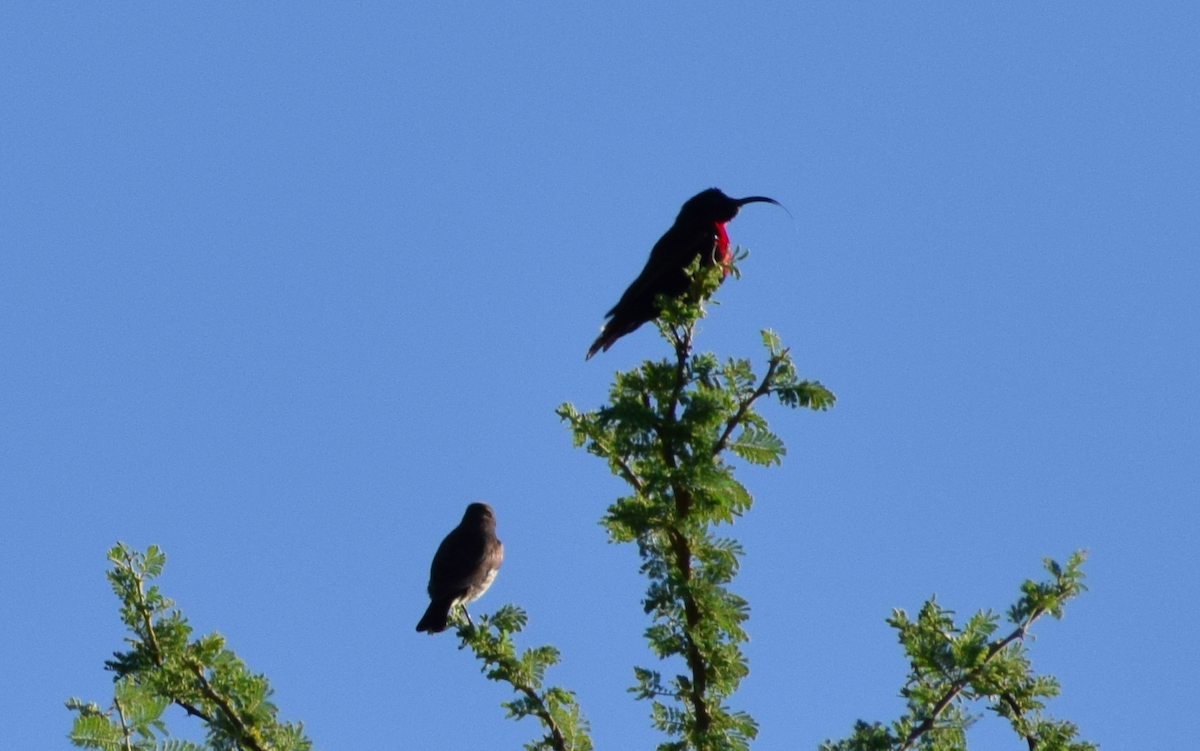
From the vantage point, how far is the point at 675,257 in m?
8.58

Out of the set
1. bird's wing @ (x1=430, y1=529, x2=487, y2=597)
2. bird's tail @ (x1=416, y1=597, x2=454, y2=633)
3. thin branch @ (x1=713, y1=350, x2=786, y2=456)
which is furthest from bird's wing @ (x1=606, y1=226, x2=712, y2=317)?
thin branch @ (x1=713, y1=350, x2=786, y2=456)

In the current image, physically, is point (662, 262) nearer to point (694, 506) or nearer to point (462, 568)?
point (462, 568)

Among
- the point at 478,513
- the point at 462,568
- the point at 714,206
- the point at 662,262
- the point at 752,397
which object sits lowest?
the point at 752,397

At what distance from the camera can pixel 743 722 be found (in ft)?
15.8

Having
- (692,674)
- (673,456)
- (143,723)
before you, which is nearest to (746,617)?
(692,674)

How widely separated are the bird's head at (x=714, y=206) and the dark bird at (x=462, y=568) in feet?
8.25

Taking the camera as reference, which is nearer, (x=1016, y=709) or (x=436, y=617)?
(x=1016, y=709)

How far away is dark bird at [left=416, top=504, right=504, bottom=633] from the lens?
8.23 metres

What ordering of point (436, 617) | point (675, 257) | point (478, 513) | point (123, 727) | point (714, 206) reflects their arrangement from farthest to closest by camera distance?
point (478, 513) → point (714, 206) → point (675, 257) → point (436, 617) → point (123, 727)

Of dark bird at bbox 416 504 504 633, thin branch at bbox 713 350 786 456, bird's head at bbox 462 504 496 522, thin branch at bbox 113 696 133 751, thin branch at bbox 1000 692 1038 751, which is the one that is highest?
bird's head at bbox 462 504 496 522

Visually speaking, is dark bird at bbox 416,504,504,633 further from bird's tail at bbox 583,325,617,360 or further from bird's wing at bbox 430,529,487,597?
bird's tail at bbox 583,325,617,360

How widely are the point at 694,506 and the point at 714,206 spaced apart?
4818mm

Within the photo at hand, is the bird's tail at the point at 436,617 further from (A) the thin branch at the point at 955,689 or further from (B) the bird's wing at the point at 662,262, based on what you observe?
(A) the thin branch at the point at 955,689

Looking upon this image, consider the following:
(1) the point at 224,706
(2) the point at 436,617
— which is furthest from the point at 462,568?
(1) the point at 224,706
